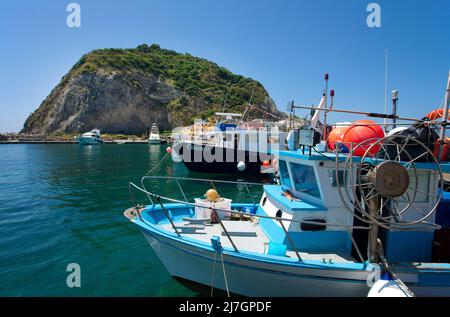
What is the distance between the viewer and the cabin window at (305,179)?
5.99 metres

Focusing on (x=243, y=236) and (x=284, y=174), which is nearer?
(x=243, y=236)

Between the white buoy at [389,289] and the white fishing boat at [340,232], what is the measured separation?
0.02 m

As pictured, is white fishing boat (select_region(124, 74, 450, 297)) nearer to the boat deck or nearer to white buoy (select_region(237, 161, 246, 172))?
the boat deck

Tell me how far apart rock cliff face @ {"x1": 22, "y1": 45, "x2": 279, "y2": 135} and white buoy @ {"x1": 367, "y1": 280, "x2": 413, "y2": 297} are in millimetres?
80863

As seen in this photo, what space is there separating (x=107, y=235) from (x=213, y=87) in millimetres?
107600

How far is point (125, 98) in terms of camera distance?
296ft

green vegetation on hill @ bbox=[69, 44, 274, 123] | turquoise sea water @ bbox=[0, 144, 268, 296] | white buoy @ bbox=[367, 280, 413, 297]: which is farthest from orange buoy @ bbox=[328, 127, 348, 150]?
green vegetation on hill @ bbox=[69, 44, 274, 123]

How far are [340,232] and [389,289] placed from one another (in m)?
1.61

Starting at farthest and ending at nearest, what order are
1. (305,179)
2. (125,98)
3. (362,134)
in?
(125,98), (305,179), (362,134)

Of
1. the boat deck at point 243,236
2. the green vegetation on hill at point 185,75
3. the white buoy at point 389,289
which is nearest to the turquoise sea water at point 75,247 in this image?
the boat deck at point 243,236

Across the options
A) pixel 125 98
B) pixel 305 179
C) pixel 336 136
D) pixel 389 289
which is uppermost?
pixel 125 98

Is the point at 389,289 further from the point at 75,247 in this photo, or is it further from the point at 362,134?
the point at 75,247

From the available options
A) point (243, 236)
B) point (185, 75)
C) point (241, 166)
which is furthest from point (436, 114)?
point (185, 75)

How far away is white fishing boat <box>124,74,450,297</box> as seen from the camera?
467cm
